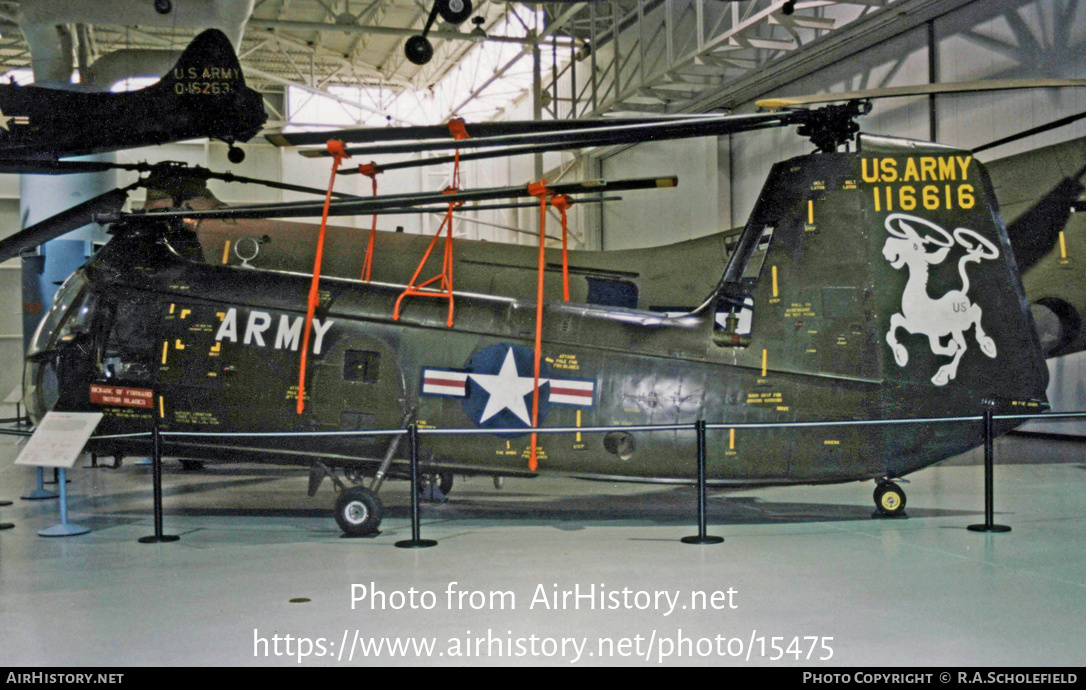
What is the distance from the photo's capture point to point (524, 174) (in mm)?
30969

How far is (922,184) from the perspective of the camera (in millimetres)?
7176

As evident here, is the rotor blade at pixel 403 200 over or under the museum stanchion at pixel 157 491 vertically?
over

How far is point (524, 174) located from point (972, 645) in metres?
27.8

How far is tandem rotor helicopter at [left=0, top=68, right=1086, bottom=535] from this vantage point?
704 centimetres

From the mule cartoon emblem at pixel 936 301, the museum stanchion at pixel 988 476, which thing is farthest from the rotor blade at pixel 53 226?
the museum stanchion at pixel 988 476

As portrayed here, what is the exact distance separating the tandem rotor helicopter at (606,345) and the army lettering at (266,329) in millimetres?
22

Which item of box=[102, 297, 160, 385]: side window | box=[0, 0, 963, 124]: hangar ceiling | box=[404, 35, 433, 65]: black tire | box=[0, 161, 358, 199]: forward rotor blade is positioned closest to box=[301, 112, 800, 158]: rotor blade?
box=[0, 161, 358, 199]: forward rotor blade

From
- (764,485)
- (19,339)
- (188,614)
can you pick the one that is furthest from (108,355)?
(19,339)

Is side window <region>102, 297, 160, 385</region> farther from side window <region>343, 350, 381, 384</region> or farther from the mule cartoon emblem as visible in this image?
the mule cartoon emblem

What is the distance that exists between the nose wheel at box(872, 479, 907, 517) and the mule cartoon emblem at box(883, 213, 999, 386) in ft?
3.30

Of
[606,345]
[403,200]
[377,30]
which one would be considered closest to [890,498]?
[606,345]

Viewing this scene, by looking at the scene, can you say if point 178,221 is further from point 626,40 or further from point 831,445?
point 626,40

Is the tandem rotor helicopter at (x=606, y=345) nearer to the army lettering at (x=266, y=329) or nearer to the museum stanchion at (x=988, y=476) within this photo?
the army lettering at (x=266, y=329)

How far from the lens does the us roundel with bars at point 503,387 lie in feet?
24.1
